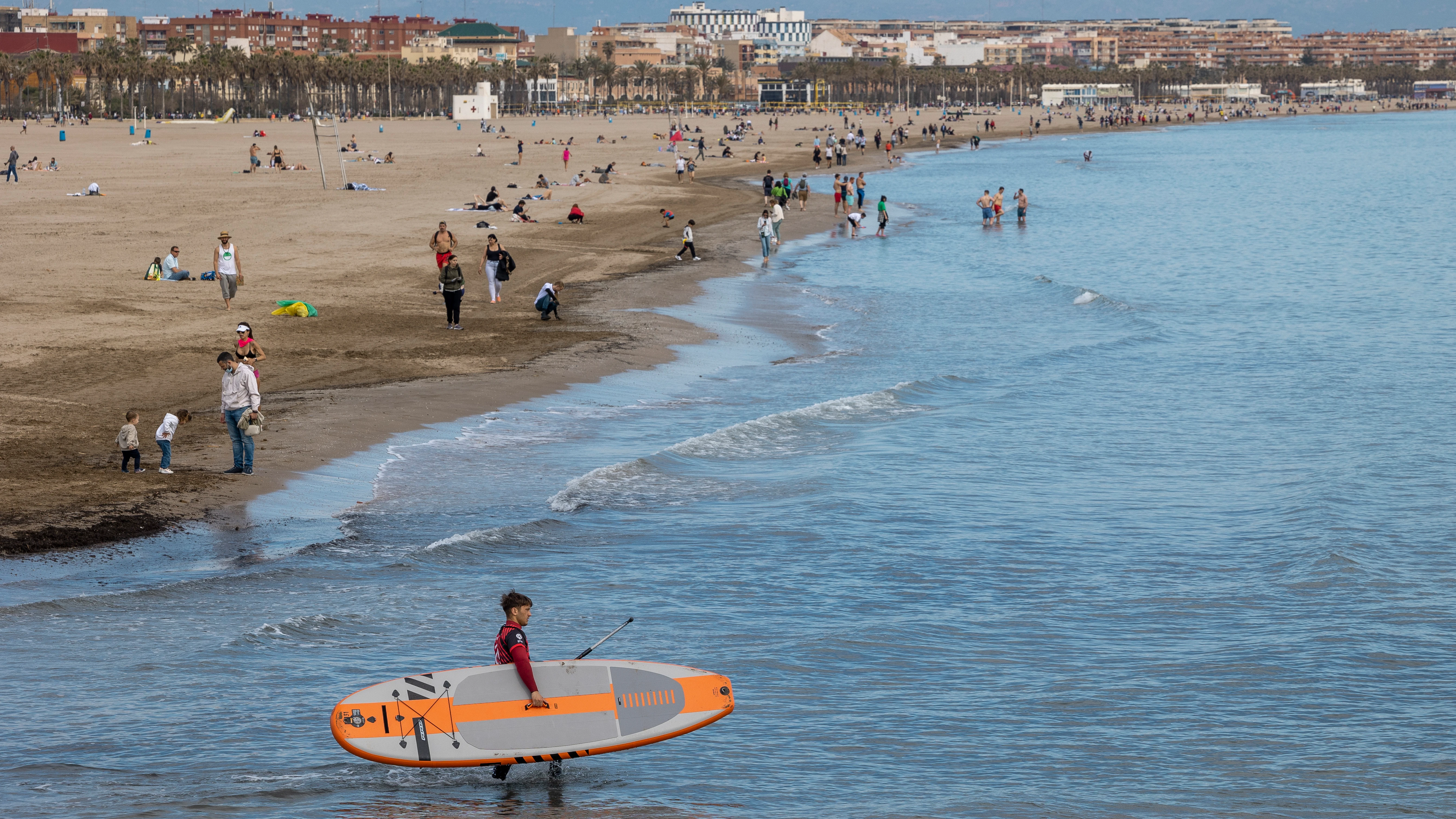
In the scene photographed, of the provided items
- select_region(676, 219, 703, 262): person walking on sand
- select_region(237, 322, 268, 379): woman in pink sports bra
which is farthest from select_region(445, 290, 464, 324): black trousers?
select_region(676, 219, 703, 262): person walking on sand

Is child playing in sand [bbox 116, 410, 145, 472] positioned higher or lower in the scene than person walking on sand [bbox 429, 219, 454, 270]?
lower

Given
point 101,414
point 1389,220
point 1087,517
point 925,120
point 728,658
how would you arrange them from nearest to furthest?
point 728,658, point 1087,517, point 101,414, point 1389,220, point 925,120

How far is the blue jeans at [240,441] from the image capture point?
51.0 ft

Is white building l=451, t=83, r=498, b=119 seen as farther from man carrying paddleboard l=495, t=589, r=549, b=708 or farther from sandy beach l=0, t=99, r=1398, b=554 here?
man carrying paddleboard l=495, t=589, r=549, b=708

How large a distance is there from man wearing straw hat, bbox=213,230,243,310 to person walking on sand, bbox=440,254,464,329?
385cm

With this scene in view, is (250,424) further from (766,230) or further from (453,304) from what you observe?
(766,230)

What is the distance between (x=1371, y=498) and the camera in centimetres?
1714

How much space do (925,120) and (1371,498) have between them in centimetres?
17121

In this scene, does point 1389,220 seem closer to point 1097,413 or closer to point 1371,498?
point 1097,413

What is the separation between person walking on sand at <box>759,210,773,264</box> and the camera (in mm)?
38594

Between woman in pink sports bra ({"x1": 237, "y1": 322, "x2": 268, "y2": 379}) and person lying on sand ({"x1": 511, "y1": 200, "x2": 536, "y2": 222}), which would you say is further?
person lying on sand ({"x1": 511, "y1": 200, "x2": 536, "y2": 222})

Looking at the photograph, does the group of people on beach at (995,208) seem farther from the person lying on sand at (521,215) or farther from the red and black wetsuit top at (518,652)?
the red and black wetsuit top at (518,652)

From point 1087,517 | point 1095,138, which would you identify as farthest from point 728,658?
point 1095,138

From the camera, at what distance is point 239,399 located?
15.4 metres
